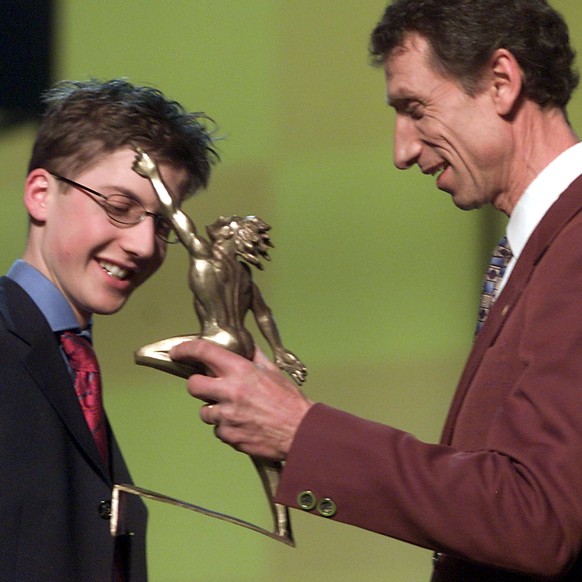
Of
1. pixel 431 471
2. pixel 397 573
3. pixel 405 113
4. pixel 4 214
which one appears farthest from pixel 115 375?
pixel 431 471

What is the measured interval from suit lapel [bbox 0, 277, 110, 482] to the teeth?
0.40 ft

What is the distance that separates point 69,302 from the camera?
1.83m

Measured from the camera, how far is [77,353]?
6.00 feet

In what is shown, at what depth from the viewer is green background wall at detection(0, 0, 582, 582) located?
276cm

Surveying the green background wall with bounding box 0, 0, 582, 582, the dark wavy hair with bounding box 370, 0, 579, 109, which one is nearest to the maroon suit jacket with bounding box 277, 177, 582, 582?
the dark wavy hair with bounding box 370, 0, 579, 109

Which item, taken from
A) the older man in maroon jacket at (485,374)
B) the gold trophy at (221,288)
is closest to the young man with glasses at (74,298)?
the gold trophy at (221,288)

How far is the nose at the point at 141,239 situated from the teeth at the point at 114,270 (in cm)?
5

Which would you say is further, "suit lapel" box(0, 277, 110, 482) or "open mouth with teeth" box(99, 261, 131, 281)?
"open mouth with teeth" box(99, 261, 131, 281)

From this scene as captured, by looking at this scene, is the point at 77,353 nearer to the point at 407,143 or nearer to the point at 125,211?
the point at 125,211

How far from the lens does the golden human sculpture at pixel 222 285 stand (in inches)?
56.0

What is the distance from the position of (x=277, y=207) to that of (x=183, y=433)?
59cm

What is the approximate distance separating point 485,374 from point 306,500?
0.27 metres

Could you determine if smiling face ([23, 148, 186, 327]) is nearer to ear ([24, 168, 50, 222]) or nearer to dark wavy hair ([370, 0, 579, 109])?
ear ([24, 168, 50, 222])

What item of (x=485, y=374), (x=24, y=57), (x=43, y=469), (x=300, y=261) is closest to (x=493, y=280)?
(x=485, y=374)
